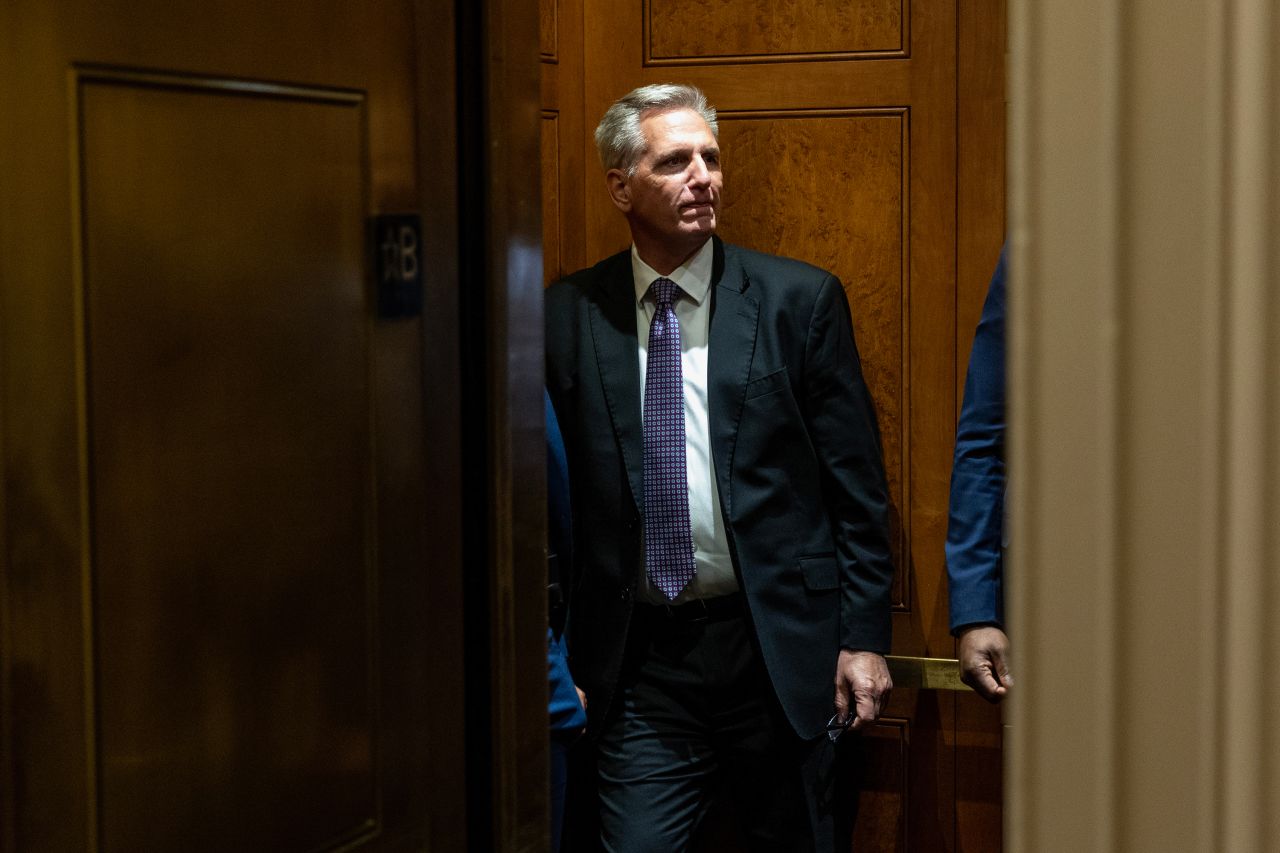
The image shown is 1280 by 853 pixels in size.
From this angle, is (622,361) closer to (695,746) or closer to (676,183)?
(676,183)

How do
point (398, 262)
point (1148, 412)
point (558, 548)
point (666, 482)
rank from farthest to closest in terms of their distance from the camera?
1. point (666, 482)
2. point (558, 548)
3. point (398, 262)
4. point (1148, 412)

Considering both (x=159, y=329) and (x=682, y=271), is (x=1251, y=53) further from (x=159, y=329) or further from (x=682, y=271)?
(x=682, y=271)

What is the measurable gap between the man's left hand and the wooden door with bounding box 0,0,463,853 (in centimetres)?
106

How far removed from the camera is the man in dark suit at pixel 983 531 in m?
2.26

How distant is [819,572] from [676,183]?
28.0 inches

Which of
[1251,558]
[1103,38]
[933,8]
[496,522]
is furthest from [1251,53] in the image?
[933,8]

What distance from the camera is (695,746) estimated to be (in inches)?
97.3

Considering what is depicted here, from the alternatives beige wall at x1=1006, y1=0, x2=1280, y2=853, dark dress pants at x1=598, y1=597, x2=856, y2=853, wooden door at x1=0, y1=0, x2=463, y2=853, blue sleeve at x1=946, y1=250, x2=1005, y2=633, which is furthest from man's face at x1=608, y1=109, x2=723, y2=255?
beige wall at x1=1006, y1=0, x2=1280, y2=853

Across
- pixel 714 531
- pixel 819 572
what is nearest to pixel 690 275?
pixel 714 531

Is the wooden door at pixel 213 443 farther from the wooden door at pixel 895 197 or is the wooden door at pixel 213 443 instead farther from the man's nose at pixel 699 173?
the wooden door at pixel 895 197

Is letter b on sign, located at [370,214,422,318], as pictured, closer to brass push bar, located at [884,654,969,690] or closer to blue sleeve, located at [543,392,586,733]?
blue sleeve, located at [543,392,586,733]

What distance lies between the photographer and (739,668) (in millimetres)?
2432

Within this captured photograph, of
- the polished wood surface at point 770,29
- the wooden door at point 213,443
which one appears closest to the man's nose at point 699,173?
the polished wood surface at point 770,29

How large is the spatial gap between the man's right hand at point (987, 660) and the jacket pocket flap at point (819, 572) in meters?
0.28
